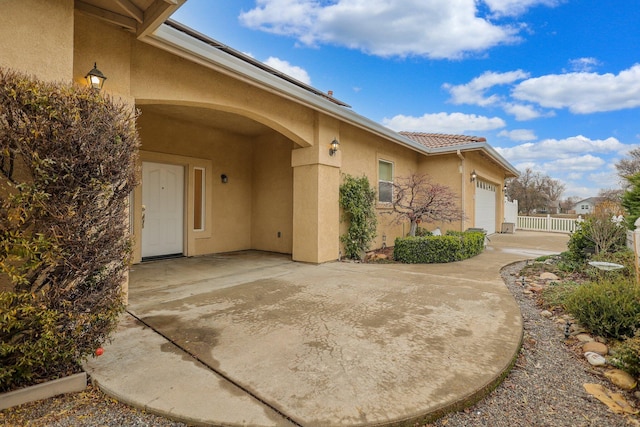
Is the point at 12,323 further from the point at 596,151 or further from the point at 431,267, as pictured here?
the point at 596,151

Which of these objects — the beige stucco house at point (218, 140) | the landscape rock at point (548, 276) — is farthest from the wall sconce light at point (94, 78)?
the landscape rock at point (548, 276)

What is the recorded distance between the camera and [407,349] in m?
2.75

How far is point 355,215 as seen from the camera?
7707 millimetres

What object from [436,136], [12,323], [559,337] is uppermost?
[436,136]

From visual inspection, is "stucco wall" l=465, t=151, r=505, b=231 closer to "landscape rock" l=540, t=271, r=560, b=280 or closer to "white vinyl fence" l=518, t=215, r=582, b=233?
"white vinyl fence" l=518, t=215, r=582, b=233

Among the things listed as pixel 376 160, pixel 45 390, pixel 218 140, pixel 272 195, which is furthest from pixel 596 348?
pixel 218 140

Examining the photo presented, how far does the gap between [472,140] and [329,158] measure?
612 cm

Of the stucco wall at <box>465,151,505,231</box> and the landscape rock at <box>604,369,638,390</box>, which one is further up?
the stucco wall at <box>465,151,505,231</box>

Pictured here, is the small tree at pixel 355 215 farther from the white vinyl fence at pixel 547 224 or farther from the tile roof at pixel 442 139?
the white vinyl fence at pixel 547 224

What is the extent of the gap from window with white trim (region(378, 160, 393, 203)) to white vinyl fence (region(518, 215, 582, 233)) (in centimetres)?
1322

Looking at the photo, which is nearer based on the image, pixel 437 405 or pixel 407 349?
pixel 437 405

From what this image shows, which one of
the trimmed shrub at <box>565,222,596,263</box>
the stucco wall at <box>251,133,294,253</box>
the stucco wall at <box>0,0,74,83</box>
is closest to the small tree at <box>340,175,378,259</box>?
the stucco wall at <box>251,133,294,253</box>

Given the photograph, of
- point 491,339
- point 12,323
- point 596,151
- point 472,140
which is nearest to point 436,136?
point 472,140

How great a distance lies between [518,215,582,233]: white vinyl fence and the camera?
55.5 ft
